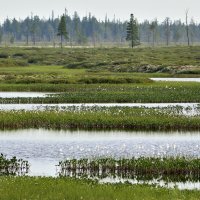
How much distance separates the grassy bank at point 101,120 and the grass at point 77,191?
20951mm

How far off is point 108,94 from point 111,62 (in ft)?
234

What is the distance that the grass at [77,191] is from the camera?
922 inches

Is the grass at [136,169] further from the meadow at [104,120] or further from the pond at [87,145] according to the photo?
the pond at [87,145]

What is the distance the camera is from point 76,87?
80.4 m

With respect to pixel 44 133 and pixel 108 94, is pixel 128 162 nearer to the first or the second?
pixel 44 133

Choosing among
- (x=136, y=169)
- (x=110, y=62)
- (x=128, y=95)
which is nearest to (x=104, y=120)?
Answer: (x=136, y=169)

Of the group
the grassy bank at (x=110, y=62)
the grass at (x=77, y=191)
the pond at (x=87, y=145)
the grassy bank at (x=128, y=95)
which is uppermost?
the grassy bank at (x=110, y=62)

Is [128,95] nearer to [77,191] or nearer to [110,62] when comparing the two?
[77,191]

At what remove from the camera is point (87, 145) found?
134ft

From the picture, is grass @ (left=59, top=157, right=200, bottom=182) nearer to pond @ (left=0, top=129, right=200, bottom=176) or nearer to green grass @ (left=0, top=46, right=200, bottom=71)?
pond @ (left=0, top=129, right=200, bottom=176)

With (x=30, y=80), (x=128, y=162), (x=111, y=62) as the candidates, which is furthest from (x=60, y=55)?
(x=128, y=162)

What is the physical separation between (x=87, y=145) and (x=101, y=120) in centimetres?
699

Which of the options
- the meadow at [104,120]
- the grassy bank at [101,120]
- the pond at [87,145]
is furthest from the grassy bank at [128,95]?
the pond at [87,145]

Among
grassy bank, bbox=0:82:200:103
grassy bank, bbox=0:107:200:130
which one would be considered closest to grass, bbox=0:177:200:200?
grassy bank, bbox=0:107:200:130
